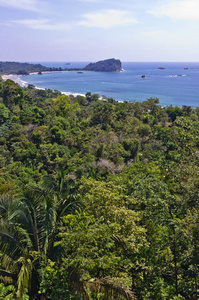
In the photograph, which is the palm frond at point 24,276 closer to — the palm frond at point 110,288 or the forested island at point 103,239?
the forested island at point 103,239

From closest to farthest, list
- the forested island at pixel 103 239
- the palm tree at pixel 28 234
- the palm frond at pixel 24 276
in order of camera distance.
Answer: the palm frond at pixel 24 276
the forested island at pixel 103 239
the palm tree at pixel 28 234

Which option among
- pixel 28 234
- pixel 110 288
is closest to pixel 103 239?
pixel 110 288

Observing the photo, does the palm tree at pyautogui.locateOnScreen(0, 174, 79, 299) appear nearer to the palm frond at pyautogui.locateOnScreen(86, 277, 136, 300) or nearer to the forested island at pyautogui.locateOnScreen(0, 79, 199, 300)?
the forested island at pyautogui.locateOnScreen(0, 79, 199, 300)

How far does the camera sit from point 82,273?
5.39m

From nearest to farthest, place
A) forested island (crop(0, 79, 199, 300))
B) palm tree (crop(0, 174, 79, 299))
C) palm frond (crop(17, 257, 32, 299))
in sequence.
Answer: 1. palm frond (crop(17, 257, 32, 299))
2. forested island (crop(0, 79, 199, 300))
3. palm tree (crop(0, 174, 79, 299))

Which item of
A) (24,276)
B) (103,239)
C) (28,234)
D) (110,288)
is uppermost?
(103,239)

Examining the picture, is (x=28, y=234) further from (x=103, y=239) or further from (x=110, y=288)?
(x=110, y=288)

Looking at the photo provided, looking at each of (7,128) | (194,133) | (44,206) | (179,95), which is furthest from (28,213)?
(179,95)

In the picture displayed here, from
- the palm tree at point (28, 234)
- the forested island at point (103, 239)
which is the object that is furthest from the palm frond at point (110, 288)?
the palm tree at point (28, 234)

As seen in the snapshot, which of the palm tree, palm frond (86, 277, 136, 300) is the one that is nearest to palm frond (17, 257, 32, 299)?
the palm tree

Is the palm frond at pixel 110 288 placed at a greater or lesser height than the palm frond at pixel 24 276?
lesser


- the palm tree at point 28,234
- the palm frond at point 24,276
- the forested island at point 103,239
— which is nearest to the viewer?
the palm frond at point 24,276

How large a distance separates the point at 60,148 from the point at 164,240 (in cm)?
2107

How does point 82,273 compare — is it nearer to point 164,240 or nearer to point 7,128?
point 164,240
